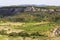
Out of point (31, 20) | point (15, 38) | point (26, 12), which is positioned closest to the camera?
point (15, 38)

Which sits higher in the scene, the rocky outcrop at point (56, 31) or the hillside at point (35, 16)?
the rocky outcrop at point (56, 31)

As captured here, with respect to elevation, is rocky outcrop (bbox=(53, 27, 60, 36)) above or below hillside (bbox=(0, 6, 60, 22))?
above

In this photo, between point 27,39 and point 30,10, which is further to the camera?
point 30,10

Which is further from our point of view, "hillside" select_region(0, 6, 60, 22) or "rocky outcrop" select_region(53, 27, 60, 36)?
"hillside" select_region(0, 6, 60, 22)

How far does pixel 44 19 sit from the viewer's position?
16450cm

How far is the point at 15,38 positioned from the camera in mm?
96562

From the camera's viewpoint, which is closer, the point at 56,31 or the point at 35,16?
the point at 56,31

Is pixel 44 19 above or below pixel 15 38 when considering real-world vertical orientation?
below

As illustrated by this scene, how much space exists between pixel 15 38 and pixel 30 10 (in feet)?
340

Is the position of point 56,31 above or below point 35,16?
above

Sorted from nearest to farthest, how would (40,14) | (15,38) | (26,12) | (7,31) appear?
(15,38), (7,31), (40,14), (26,12)

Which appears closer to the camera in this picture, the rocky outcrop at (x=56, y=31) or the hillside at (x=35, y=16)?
the rocky outcrop at (x=56, y=31)

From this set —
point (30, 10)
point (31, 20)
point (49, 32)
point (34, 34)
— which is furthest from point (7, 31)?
point (30, 10)

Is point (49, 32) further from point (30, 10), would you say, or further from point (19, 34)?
point (30, 10)
